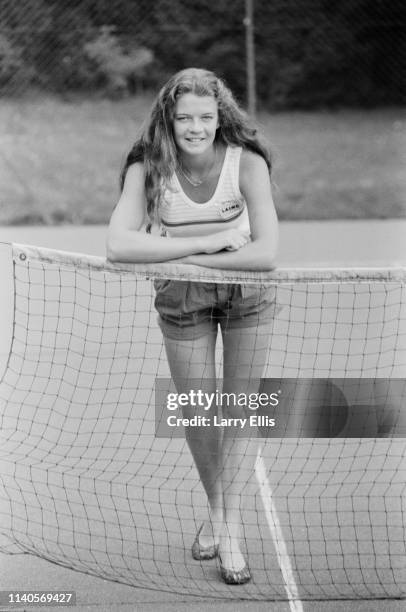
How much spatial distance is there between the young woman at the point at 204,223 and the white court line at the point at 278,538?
155 mm

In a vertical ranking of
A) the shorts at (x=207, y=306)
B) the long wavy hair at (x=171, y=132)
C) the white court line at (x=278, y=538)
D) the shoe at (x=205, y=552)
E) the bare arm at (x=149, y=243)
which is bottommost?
the white court line at (x=278, y=538)

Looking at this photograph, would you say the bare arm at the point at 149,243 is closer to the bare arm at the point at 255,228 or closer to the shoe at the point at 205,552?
the bare arm at the point at 255,228

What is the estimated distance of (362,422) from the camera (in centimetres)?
430

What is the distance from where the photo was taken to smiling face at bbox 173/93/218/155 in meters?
2.73

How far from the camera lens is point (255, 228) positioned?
2762mm

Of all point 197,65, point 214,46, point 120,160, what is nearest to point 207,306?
point 120,160

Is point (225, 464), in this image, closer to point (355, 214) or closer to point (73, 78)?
point (355, 214)

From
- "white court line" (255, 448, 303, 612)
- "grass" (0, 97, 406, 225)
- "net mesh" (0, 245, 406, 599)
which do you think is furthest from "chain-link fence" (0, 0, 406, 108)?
"white court line" (255, 448, 303, 612)

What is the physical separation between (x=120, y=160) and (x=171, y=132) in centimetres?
943

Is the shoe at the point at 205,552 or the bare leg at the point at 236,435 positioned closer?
the bare leg at the point at 236,435

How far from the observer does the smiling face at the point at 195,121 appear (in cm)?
273

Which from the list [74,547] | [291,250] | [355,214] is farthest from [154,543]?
[355,214]
